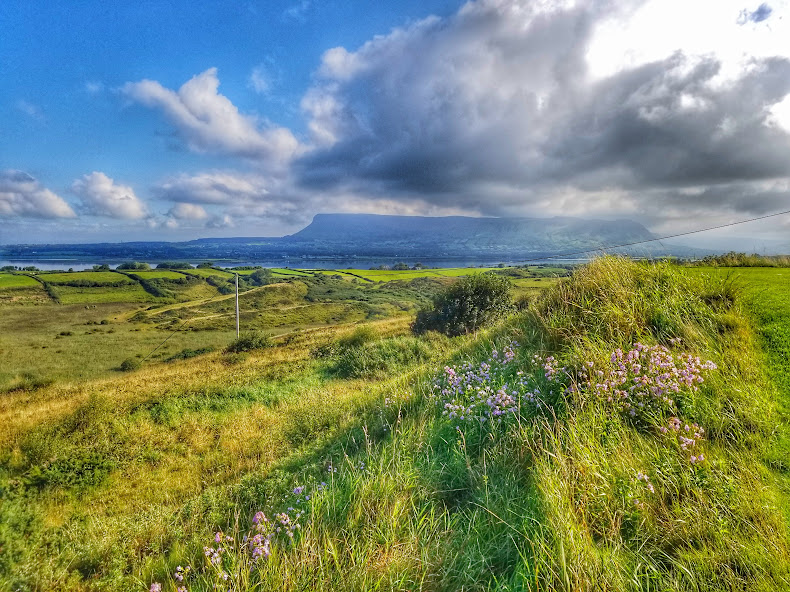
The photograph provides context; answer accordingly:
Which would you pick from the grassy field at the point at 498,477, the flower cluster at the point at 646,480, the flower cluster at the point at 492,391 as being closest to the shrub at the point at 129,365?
the grassy field at the point at 498,477

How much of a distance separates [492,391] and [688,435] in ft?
7.35

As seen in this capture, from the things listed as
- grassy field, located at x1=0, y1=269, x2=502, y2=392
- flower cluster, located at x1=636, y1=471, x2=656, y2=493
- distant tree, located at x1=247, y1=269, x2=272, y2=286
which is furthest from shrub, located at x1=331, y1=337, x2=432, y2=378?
distant tree, located at x1=247, y1=269, x2=272, y2=286

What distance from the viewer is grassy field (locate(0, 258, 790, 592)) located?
2.66 metres

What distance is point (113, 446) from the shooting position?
8.60 m

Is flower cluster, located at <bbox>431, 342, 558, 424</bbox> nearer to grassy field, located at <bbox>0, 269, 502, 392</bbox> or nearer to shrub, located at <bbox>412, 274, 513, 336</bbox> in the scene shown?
shrub, located at <bbox>412, 274, 513, 336</bbox>

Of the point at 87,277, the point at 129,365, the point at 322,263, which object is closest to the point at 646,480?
the point at 129,365

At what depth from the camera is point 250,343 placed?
100 feet

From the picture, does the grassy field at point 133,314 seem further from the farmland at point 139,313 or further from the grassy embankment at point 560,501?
the grassy embankment at point 560,501

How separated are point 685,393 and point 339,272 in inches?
3570

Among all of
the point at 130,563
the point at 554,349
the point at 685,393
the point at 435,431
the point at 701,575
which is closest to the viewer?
the point at 701,575

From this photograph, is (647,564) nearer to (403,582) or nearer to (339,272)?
(403,582)

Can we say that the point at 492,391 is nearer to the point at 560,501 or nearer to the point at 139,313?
the point at 560,501

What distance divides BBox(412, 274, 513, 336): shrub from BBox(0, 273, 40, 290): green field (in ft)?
208

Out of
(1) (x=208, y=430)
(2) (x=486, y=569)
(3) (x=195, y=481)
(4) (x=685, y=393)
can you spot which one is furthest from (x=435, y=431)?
(1) (x=208, y=430)
